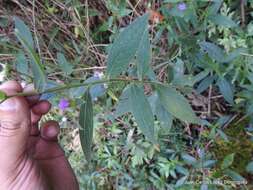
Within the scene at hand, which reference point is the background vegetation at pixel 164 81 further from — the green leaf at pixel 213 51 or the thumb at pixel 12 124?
the thumb at pixel 12 124

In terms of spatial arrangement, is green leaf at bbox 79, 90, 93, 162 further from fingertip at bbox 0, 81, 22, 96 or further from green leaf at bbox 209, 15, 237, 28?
green leaf at bbox 209, 15, 237, 28

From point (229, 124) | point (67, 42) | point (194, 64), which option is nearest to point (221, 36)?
point (194, 64)

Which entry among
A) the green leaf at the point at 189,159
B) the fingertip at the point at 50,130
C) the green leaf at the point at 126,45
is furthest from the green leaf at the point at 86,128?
the green leaf at the point at 189,159

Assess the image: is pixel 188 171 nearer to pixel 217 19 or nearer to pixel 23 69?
pixel 217 19

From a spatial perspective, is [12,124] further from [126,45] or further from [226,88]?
[226,88]

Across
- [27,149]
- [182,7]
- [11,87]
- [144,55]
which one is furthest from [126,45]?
[182,7]

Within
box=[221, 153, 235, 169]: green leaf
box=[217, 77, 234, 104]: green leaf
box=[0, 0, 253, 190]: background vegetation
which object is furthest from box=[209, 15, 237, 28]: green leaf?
box=[221, 153, 235, 169]: green leaf

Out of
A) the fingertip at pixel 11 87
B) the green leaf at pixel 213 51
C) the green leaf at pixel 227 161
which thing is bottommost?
the green leaf at pixel 227 161

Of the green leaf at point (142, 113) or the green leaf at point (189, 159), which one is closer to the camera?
the green leaf at point (142, 113)
